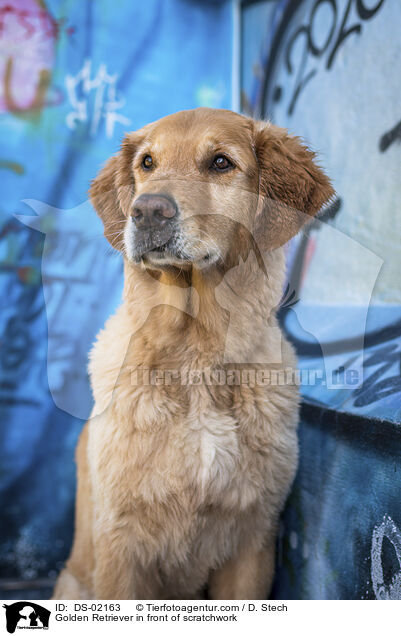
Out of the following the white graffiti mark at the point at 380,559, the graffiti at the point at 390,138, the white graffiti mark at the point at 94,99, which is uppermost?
the white graffiti mark at the point at 94,99

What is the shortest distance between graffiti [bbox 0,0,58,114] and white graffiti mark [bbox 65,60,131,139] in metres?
0.15

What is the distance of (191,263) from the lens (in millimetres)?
1997

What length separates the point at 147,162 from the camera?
7.30 feet

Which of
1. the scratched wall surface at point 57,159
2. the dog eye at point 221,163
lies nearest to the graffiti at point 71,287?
the scratched wall surface at point 57,159

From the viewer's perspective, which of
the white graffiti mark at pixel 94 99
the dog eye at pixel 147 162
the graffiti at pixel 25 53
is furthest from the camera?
the white graffiti mark at pixel 94 99

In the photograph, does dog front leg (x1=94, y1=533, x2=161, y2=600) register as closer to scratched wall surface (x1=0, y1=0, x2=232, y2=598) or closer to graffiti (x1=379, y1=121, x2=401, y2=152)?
scratched wall surface (x1=0, y1=0, x2=232, y2=598)

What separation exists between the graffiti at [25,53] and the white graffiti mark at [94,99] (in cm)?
15

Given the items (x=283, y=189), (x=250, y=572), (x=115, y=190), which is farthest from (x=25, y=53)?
(x=250, y=572)

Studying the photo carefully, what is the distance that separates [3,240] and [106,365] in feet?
3.92

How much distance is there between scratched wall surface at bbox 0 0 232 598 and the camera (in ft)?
9.01

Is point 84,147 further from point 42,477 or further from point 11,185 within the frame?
point 42,477

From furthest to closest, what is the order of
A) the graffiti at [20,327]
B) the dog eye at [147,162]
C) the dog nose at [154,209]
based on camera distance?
the graffiti at [20,327]
the dog eye at [147,162]
the dog nose at [154,209]

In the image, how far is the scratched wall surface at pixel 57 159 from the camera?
9.01 feet
